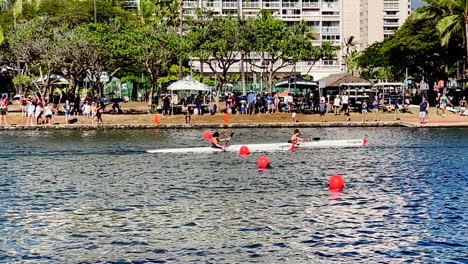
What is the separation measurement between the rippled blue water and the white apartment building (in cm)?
8998

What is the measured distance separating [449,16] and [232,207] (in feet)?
169

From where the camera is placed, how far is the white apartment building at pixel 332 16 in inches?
5207

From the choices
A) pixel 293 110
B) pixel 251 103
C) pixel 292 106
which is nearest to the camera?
pixel 293 110

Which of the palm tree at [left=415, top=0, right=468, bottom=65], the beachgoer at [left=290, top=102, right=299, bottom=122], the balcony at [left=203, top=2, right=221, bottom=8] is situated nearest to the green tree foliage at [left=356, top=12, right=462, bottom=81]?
the palm tree at [left=415, top=0, right=468, bottom=65]

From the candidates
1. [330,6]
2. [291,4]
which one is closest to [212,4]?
[291,4]

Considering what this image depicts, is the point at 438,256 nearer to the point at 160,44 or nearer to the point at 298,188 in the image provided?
the point at 298,188

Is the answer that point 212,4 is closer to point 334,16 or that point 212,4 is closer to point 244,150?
point 334,16

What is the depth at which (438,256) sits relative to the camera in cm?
1792

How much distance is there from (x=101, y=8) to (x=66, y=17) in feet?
27.7

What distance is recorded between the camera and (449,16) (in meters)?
69.9


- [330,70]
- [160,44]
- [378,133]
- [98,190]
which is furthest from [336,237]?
[330,70]

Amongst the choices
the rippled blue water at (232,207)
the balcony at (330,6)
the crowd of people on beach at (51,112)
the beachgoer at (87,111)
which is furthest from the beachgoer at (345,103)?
the balcony at (330,6)

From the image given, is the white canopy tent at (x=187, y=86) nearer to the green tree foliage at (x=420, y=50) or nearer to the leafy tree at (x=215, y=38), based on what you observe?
the leafy tree at (x=215, y=38)

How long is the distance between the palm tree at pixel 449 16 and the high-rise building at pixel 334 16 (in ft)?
164
